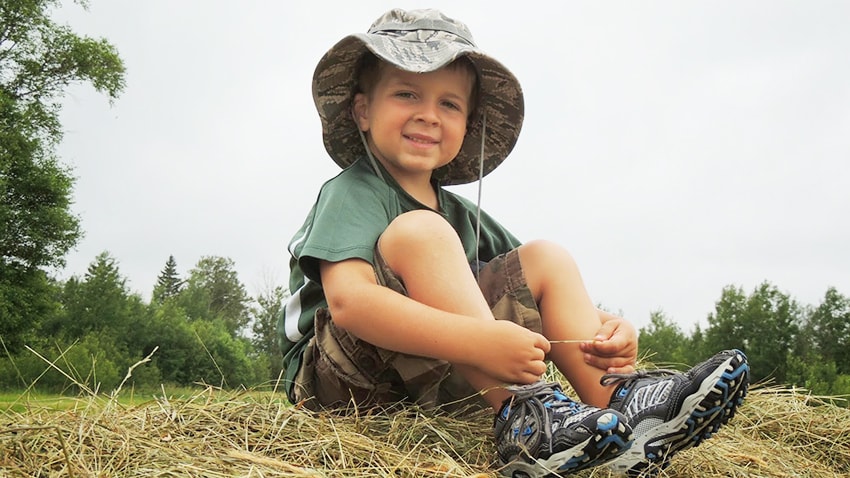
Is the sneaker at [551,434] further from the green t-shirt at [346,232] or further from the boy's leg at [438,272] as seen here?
the green t-shirt at [346,232]

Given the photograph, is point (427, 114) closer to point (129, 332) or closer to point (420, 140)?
point (420, 140)

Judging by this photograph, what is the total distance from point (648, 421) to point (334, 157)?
121cm

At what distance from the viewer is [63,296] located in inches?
499

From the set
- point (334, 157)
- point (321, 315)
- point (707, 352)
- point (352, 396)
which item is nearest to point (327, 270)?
point (321, 315)

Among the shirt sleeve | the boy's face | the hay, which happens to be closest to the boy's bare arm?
the shirt sleeve

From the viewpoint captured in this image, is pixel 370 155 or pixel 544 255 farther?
pixel 370 155

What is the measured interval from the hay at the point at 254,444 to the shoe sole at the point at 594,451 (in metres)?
0.13

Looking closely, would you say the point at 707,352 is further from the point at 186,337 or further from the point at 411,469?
the point at 186,337

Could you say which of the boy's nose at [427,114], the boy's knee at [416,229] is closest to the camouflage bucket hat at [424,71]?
the boy's nose at [427,114]

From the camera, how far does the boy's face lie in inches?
79.1

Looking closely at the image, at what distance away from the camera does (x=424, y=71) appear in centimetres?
192

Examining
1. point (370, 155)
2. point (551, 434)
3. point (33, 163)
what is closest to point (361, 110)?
point (370, 155)

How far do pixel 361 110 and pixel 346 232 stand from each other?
54 cm

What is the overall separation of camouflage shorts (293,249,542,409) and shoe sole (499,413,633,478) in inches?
13.5
